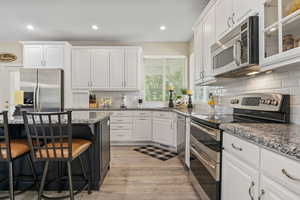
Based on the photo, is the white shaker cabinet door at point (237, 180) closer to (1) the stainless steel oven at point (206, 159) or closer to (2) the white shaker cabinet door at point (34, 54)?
(1) the stainless steel oven at point (206, 159)

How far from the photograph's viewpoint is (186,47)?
4922 mm

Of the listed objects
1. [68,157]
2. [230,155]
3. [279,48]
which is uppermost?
[279,48]

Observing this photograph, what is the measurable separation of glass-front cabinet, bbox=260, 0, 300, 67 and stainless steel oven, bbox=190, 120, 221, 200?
0.68 meters

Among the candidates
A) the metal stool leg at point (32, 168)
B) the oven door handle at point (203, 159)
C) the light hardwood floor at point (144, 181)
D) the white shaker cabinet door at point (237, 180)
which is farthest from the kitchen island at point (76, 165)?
the white shaker cabinet door at point (237, 180)

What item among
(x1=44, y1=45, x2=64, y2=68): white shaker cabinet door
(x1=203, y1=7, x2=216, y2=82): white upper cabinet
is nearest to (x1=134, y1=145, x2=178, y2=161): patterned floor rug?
(x1=203, y1=7, x2=216, y2=82): white upper cabinet

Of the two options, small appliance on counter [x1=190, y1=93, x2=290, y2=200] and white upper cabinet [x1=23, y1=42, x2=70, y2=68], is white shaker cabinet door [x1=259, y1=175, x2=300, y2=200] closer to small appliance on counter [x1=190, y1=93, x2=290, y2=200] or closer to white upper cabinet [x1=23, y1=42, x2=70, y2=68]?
small appliance on counter [x1=190, y1=93, x2=290, y2=200]

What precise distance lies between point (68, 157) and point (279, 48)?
1.91 meters

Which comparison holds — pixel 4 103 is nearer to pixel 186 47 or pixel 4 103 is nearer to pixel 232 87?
pixel 186 47

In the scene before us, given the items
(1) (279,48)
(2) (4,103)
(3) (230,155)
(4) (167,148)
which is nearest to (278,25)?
(1) (279,48)

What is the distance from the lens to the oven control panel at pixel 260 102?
152 cm

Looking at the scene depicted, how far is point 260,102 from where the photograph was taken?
5.63ft

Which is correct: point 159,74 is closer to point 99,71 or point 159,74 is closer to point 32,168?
point 99,71

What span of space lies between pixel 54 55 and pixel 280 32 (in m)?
4.46

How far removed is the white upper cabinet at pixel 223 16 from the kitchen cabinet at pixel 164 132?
6.90 feet
